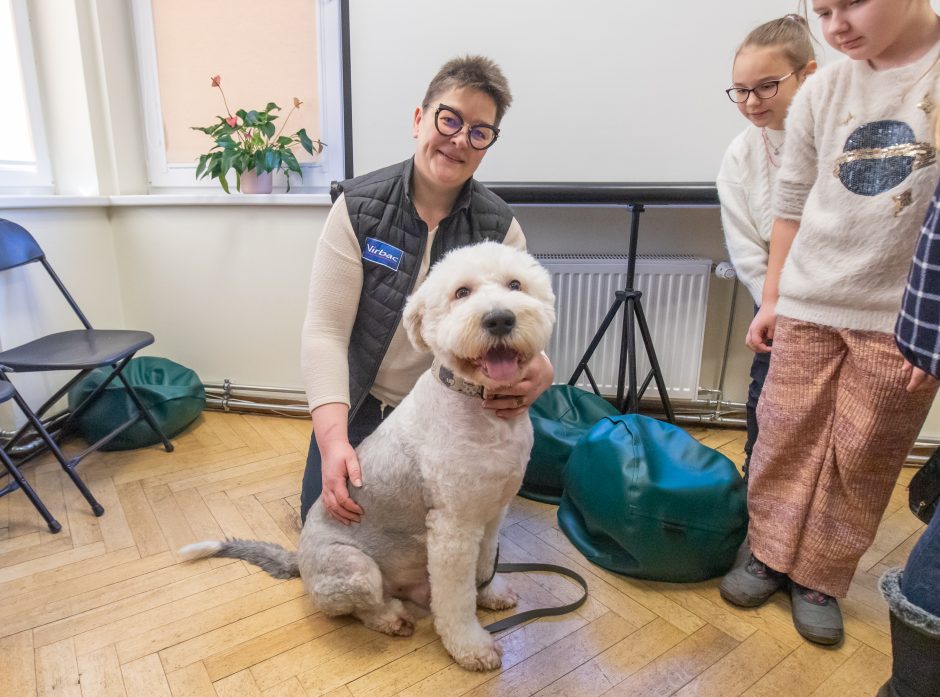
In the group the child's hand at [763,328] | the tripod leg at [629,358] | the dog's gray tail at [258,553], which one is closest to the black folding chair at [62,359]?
the dog's gray tail at [258,553]

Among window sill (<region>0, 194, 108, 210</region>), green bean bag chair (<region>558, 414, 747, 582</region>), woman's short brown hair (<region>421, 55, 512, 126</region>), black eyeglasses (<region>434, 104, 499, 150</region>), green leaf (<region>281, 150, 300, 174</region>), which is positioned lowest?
green bean bag chair (<region>558, 414, 747, 582</region>)

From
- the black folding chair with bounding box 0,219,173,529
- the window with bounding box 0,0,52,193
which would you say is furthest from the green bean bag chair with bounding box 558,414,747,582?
the window with bounding box 0,0,52,193

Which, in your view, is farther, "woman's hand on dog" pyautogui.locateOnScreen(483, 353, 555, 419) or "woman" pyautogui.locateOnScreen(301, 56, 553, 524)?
"woman" pyautogui.locateOnScreen(301, 56, 553, 524)

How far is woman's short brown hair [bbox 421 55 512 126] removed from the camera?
1.27m

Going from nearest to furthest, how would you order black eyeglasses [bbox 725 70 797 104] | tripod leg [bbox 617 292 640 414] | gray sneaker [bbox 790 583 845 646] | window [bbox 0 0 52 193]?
gray sneaker [bbox 790 583 845 646] → black eyeglasses [bbox 725 70 797 104] → tripod leg [bbox 617 292 640 414] → window [bbox 0 0 52 193]

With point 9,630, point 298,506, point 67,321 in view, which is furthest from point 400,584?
point 67,321

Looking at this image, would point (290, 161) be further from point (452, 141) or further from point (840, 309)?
point (840, 309)

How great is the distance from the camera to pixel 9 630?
1338 mm

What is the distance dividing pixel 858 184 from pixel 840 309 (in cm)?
25

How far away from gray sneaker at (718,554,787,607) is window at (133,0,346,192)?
2.16 m

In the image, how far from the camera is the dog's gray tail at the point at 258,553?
4.88ft

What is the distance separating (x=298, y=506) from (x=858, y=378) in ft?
5.29

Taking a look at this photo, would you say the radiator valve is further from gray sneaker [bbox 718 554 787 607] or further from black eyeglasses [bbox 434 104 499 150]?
black eyeglasses [bbox 434 104 499 150]

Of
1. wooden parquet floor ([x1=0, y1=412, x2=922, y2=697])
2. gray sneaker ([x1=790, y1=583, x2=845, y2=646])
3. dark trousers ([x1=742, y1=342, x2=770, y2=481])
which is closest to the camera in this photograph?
wooden parquet floor ([x1=0, y1=412, x2=922, y2=697])
